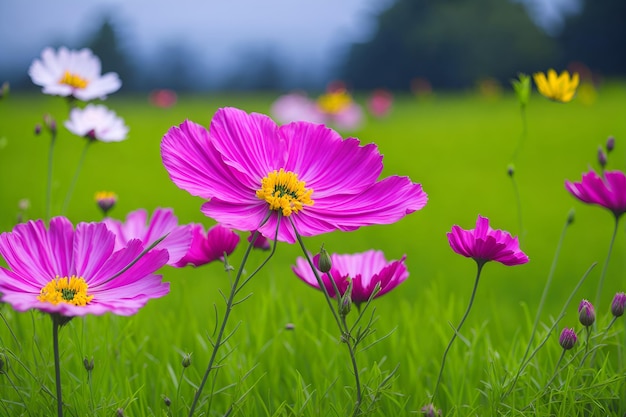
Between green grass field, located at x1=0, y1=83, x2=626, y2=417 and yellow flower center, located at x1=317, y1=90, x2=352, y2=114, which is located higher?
green grass field, located at x1=0, y1=83, x2=626, y2=417

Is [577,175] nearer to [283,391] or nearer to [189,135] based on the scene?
[283,391]

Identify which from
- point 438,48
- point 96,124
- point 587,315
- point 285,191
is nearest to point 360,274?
point 285,191

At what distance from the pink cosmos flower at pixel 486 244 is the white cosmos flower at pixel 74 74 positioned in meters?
0.70

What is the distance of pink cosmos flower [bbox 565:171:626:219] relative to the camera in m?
0.84

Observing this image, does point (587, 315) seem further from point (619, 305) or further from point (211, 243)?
point (211, 243)

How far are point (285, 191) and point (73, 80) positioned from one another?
0.65 meters

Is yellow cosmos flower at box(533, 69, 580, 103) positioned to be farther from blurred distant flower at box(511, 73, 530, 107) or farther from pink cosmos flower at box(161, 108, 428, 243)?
pink cosmos flower at box(161, 108, 428, 243)

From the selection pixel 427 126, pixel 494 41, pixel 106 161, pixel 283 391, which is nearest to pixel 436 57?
pixel 494 41

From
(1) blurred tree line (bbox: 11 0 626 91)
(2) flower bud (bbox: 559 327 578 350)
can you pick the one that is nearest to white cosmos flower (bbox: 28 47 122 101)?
(2) flower bud (bbox: 559 327 578 350)

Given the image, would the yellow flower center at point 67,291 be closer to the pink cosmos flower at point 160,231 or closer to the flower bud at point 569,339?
the pink cosmos flower at point 160,231

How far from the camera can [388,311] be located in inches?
61.3

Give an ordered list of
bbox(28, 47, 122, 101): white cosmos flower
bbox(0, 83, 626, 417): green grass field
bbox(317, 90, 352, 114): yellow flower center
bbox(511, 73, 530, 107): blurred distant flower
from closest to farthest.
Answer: bbox(0, 83, 626, 417): green grass field < bbox(511, 73, 530, 107): blurred distant flower < bbox(28, 47, 122, 101): white cosmos flower < bbox(317, 90, 352, 114): yellow flower center

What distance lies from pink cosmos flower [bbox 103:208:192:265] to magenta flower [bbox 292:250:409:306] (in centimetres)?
14

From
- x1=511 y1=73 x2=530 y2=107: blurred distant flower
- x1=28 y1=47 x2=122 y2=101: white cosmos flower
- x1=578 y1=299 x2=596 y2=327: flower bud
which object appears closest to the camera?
x1=578 y1=299 x2=596 y2=327: flower bud
